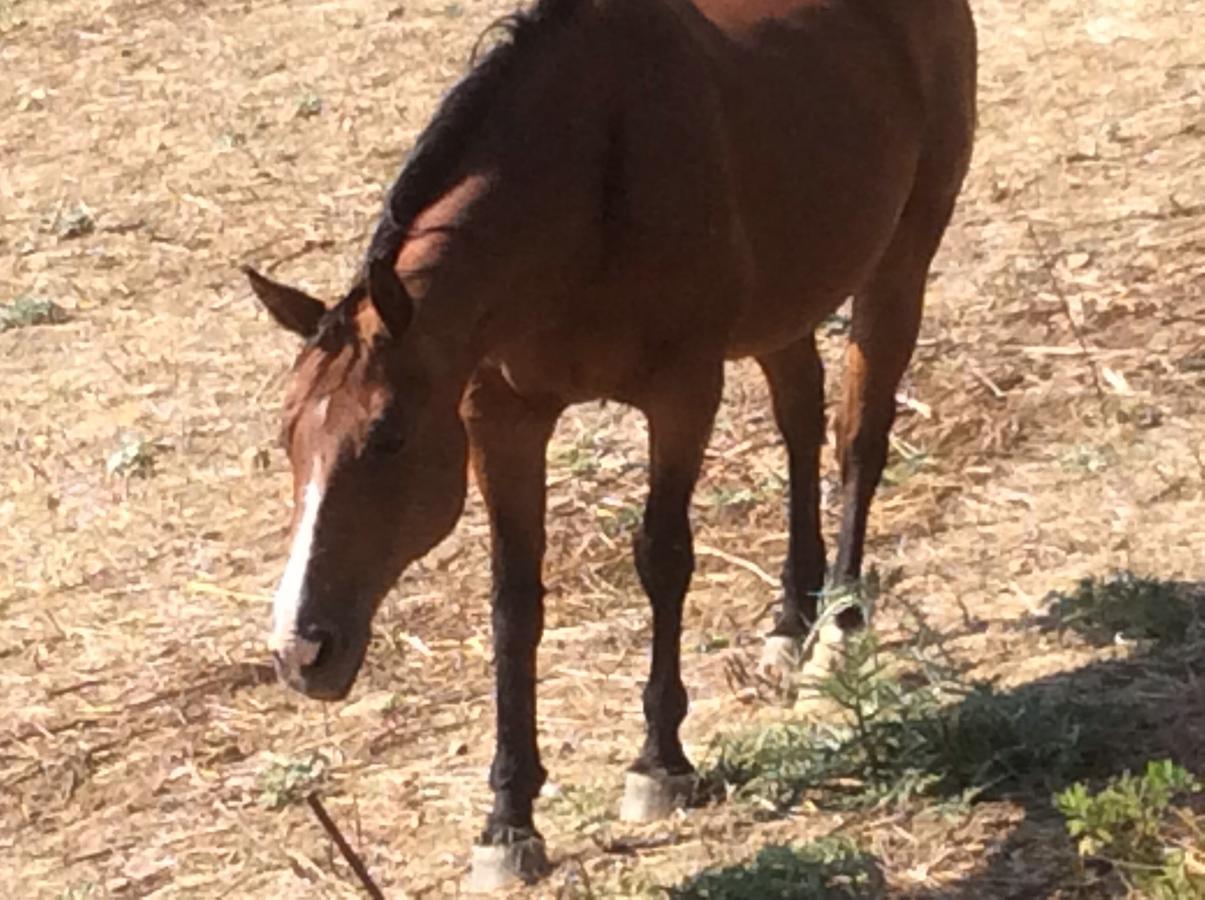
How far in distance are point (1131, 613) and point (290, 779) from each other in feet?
6.55

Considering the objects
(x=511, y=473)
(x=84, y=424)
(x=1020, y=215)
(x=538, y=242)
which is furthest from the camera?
(x=1020, y=215)

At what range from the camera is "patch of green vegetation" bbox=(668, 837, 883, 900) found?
3887mm

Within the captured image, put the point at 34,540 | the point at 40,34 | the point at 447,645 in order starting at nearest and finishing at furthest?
the point at 447,645 → the point at 34,540 → the point at 40,34

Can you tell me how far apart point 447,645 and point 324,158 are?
465 cm

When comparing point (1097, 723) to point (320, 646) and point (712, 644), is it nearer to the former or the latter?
point (712, 644)

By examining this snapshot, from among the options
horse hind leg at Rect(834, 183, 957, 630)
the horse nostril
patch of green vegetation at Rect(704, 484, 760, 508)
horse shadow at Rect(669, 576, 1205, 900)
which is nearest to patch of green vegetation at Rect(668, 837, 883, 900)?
horse shadow at Rect(669, 576, 1205, 900)

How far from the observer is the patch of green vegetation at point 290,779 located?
16.4 feet

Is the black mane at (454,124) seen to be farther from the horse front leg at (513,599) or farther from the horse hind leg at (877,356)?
the horse hind leg at (877,356)

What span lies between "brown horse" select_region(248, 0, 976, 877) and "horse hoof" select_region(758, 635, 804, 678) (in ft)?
0.10

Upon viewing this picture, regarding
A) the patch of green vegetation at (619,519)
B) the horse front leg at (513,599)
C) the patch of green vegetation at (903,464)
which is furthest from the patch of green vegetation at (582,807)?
the patch of green vegetation at (903,464)

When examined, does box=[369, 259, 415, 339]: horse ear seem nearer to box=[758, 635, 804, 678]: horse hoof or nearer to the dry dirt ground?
the dry dirt ground

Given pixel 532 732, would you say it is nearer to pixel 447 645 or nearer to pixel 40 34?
pixel 447 645

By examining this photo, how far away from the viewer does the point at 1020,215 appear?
817 cm

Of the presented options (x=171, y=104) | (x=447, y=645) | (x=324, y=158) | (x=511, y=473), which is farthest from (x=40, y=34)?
(x=511, y=473)
